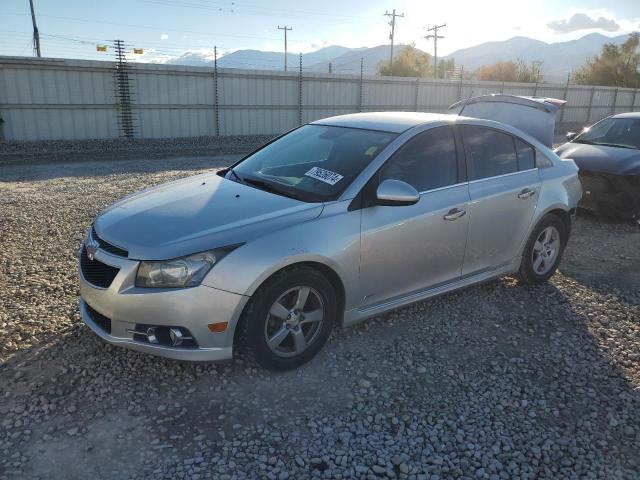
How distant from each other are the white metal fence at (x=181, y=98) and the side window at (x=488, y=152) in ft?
47.1

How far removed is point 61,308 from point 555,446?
3771 millimetres

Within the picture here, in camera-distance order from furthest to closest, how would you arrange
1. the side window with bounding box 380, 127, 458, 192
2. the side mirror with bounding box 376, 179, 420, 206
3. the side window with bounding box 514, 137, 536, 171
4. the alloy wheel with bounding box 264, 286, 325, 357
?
the side window with bounding box 514, 137, 536, 171 → the side window with bounding box 380, 127, 458, 192 → the side mirror with bounding box 376, 179, 420, 206 → the alloy wheel with bounding box 264, 286, 325, 357

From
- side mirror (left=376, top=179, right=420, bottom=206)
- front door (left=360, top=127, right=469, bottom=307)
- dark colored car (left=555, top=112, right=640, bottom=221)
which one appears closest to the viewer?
side mirror (left=376, top=179, right=420, bottom=206)

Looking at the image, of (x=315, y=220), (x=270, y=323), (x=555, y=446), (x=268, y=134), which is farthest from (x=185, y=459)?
(x=268, y=134)

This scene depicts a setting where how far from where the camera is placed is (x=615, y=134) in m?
8.52

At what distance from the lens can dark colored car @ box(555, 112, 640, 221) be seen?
7.43 meters

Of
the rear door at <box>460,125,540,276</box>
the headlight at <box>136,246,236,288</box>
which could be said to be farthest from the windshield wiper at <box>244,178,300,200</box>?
the rear door at <box>460,125,540,276</box>

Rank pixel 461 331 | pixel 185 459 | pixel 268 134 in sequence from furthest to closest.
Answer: pixel 268 134, pixel 461 331, pixel 185 459

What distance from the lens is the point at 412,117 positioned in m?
4.42

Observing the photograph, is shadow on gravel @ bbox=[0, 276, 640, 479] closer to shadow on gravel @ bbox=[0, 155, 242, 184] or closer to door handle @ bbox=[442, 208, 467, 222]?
door handle @ bbox=[442, 208, 467, 222]

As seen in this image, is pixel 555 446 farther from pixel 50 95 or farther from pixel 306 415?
pixel 50 95

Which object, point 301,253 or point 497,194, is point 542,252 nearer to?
point 497,194

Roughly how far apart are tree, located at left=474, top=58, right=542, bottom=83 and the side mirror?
155 ft

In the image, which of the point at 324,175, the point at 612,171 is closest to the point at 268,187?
the point at 324,175
